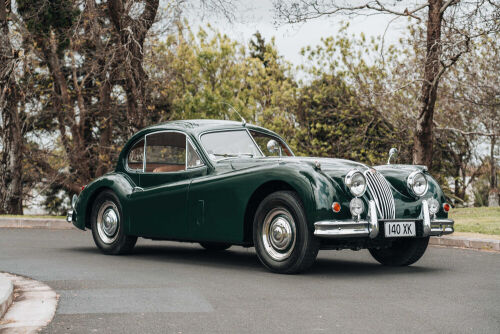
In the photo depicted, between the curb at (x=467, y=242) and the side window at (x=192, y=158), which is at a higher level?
the side window at (x=192, y=158)

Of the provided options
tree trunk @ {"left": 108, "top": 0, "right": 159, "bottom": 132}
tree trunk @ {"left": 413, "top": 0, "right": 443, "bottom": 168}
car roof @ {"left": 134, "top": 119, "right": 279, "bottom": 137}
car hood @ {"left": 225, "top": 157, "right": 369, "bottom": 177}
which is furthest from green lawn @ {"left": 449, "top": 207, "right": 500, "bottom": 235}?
tree trunk @ {"left": 108, "top": 0, "right": 159, "bottom": 132}

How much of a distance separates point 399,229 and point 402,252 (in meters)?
1.16

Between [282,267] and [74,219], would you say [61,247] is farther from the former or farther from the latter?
[282,267]

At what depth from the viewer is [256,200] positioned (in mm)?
7863

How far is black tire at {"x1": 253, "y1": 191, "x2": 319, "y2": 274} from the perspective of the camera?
7.15 meters

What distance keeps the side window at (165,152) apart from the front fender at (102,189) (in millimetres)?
409

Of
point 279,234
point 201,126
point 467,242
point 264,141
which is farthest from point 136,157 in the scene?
point 467,242

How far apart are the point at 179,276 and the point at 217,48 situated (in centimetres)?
3258

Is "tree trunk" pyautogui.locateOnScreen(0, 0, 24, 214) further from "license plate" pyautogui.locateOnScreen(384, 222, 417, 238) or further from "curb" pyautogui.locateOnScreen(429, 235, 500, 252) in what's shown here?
"license plate" pyautogui.locateOnScreen(384, 222, 417, 238)

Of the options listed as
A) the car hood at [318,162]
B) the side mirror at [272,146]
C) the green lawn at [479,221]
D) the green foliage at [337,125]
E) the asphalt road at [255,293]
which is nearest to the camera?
the asphalt road at [255,293]

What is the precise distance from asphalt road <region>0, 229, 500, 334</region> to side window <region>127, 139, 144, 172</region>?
4.10 ft

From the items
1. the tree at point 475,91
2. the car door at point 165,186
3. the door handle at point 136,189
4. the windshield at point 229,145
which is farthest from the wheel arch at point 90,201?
the tree at point 475,91

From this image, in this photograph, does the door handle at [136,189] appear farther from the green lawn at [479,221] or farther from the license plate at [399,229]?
the green lawn at [479,221]

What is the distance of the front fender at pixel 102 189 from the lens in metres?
9.38
